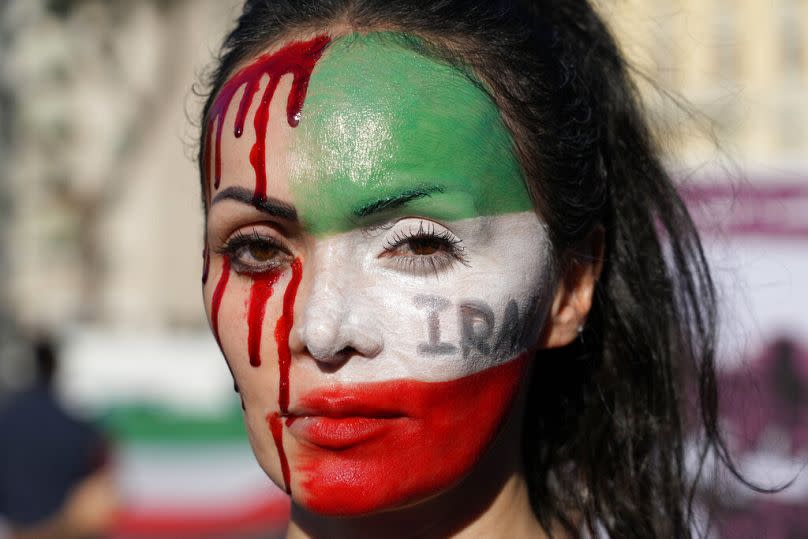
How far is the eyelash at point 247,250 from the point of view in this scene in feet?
6.05

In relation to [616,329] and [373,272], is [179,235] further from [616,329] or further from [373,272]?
[373,272]

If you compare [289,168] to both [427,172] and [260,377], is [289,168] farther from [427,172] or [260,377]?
[260,377]

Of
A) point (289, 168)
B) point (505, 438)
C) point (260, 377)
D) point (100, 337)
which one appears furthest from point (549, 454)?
point (100, 337)

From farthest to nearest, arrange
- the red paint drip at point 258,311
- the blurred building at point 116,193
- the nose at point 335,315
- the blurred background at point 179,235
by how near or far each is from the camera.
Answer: the blurred building at point 116,193, the blurred background at point 179,235, the red paint drip at point 258,311, the nose at point 335,315

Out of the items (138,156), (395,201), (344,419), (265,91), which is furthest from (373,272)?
(138,156)

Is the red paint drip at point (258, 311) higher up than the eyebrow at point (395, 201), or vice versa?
the eyebrow at point (395, 201)

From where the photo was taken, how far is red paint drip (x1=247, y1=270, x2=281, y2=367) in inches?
72.0

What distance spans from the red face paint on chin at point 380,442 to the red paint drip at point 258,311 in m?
0.12

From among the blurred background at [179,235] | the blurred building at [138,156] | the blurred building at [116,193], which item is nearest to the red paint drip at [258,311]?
the blurred background at [179,235]

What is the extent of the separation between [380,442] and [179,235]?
1361 centimetres

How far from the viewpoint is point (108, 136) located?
579 inches

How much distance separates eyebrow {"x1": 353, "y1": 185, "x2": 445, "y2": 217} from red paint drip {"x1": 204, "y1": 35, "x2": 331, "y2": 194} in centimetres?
17

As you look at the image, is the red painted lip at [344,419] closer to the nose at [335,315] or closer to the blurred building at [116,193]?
the nose at [335,315]

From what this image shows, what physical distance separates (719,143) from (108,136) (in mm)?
13299
